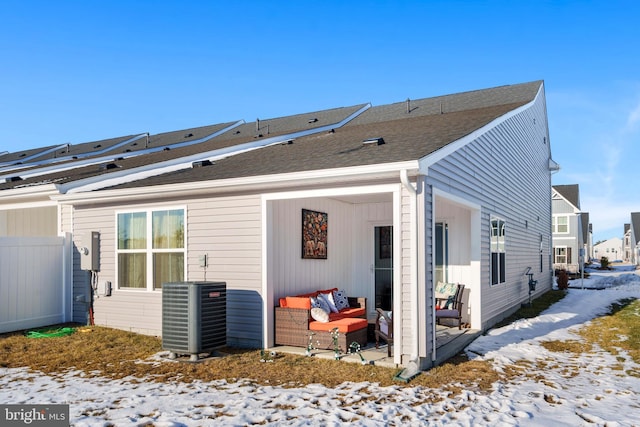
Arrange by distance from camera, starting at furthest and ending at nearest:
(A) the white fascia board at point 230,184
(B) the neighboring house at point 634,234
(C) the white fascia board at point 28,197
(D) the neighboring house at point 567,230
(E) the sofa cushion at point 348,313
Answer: (B) the neighboring house at point 634,234, (D) the neighboring house at point 567,230, (C) the white fascia board at point 28,197, (E) the sofa cushion at point 348,313, (A) the white fascia board at point 230,184

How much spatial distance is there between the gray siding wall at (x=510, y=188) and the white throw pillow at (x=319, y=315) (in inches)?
103

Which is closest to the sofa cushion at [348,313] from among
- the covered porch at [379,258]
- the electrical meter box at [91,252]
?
the covered porch at [379,258]

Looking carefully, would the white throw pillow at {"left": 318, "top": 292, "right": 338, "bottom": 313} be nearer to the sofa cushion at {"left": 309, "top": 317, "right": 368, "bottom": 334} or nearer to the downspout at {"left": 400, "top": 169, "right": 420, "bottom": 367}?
the sofa cushion at {"left": 309, "top": 317, "right": 368, "bottom": 334}

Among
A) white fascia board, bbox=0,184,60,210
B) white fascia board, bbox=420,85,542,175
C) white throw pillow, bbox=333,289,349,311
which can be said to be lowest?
white throw pillow, bbox=333,289,349,311

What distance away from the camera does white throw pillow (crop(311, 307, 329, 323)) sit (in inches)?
298

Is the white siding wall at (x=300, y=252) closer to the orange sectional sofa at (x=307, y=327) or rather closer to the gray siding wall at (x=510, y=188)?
the orange sectional sofa at (x=307, y=327)

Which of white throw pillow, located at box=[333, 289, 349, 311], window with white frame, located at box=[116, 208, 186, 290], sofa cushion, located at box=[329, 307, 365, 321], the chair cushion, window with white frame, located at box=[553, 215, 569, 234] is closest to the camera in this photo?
sofa cushion, located at box=[329, 307, 365, 321]

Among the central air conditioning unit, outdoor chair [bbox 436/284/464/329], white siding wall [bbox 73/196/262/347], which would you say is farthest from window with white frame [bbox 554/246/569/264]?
the central air conditioning unit

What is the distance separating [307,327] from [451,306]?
347 centimetres

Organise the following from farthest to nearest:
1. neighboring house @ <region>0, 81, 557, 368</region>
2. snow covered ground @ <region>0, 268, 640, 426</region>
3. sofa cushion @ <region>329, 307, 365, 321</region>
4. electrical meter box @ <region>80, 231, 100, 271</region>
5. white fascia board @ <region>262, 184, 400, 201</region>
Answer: electrical meter box @ <region>80, 231, 100, 271</region> < sofa cushion @ <region>329, 307, 365, 321</region> < white fascia board @ <region>262, 184, 400, 201</region> < neighboring house @ <region>0, 81, 557, 368</region> < snow covered ground @ <region>0, 268, 640, 426</region>

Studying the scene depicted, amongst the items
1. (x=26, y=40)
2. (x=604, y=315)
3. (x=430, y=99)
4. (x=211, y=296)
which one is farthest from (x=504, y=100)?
(x=26, y=40)

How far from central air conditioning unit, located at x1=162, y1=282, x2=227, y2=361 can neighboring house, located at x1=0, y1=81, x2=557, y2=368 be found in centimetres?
80

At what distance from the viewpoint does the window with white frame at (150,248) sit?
8539 millimetres

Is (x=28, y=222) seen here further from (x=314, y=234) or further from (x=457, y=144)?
(x=457, y=144)
